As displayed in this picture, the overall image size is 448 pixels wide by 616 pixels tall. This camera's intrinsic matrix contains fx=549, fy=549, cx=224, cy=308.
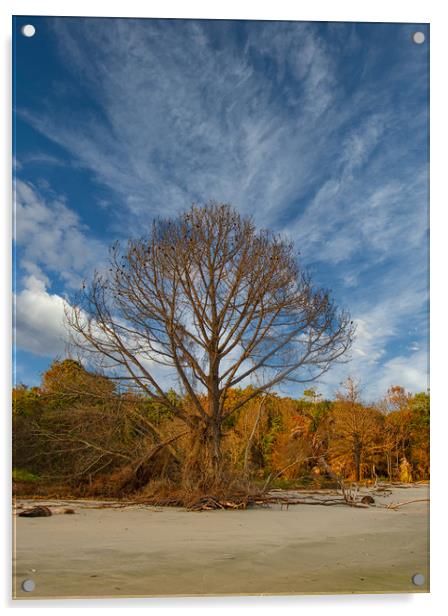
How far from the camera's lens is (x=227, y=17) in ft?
15.8

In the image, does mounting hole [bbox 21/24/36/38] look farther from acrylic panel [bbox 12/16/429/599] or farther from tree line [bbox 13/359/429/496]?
tree line [bbox 13/359/429/496]

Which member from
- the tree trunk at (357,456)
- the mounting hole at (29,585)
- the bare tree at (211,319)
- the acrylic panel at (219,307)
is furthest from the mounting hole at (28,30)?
the tree trunk at (357,456)

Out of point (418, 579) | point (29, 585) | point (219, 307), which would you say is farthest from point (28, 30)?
point (418, 579)

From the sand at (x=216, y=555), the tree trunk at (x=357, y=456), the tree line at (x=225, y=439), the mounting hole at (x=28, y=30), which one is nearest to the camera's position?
the sand at (x=216, y=555)

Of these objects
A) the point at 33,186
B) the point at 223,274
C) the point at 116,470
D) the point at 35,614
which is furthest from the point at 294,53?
the point at 35,614

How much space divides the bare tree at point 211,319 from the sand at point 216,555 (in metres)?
1.09

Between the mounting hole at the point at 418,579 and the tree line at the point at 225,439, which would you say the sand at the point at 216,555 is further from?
the tree line at the point at 225,439

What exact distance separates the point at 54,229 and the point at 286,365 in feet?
8.64

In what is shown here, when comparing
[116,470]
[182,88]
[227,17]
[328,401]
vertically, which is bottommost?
[116,470]

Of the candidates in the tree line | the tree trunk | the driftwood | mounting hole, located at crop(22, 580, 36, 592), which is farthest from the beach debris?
the driftwood

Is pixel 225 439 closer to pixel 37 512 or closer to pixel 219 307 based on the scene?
pixel 219 307

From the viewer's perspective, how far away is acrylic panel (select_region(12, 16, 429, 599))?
15.0 feet

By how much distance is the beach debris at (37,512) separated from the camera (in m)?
4.54

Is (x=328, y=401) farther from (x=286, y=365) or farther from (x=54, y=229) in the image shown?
(x=54, y=229)
